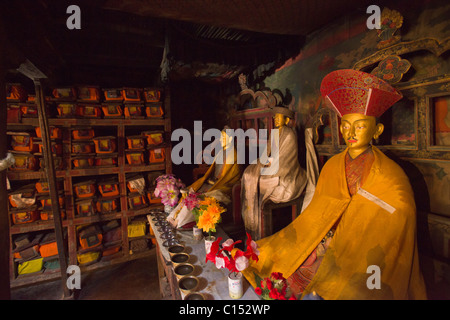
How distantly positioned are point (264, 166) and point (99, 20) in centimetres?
332

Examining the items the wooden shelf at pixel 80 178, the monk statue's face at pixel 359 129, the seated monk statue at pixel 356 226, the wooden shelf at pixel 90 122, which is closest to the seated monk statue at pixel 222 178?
the wooden shelf at pixel 80 178

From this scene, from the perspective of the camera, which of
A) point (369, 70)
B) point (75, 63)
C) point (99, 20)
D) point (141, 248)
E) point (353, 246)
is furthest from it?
point (75, 63)

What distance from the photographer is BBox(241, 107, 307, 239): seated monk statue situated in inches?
120

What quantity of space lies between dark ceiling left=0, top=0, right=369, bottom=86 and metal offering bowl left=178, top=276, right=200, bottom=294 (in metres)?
2.64

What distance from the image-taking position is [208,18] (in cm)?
265

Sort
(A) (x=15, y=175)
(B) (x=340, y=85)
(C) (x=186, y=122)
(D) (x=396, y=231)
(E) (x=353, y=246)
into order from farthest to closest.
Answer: (C) (x=186, y=122), (A) (x=15, y=175), (B) (x=340, y=85), (E) (x=353, y=246), (D) (x=396, y=231)

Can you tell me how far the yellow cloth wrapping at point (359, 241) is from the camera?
1602mm

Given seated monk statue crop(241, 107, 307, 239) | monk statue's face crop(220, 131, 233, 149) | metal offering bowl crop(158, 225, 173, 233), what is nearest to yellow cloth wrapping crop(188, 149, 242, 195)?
monk statue's face crop(220, 131, 233, 149)

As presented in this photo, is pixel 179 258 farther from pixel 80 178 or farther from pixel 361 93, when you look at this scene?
pixel 80 178

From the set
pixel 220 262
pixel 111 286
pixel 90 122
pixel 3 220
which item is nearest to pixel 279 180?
pixel 220 262

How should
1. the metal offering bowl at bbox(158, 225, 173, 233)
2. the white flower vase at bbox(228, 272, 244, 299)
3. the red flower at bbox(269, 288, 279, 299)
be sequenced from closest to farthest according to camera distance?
the red flower at bbox(269, 288, 279, 299) → the white flower vase at bbox(228, 272, 244, 299) → the metal offering bowl at bbox(158, 225, 173, 233)

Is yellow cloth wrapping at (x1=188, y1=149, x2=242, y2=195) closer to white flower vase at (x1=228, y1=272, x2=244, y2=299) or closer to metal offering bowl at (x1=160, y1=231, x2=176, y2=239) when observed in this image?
metal offering bowl at (x1=160, y1=231, x2=176, y2=239)

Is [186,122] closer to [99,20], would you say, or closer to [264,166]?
[99,20]

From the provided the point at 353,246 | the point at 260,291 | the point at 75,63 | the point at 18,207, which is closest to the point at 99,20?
the point at 75,63
